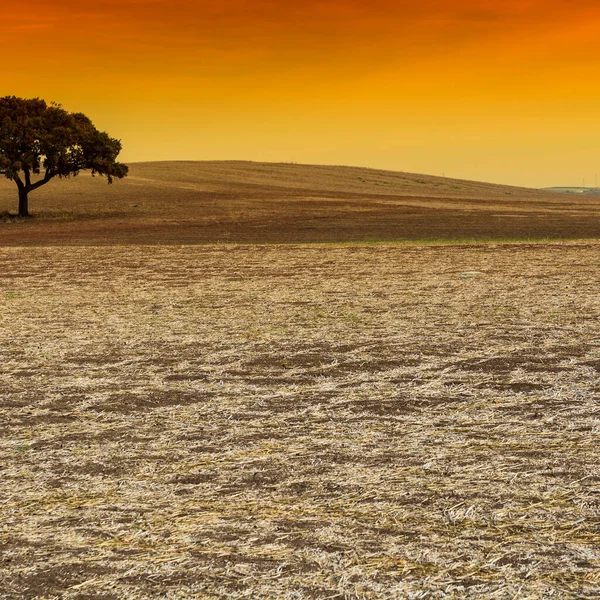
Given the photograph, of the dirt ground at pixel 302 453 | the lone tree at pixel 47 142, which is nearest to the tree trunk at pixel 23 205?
the lone tree at pixel 47 142

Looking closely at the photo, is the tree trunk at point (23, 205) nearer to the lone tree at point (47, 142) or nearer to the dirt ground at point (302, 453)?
the lone tree at point (47, 142)

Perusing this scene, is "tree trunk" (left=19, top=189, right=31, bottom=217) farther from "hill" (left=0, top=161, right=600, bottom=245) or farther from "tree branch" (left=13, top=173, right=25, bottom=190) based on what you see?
"hill" (left=0, top=161, right=600, bottom=245)

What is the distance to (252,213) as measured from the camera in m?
68.5

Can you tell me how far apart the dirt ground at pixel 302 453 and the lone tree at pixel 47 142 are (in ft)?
160

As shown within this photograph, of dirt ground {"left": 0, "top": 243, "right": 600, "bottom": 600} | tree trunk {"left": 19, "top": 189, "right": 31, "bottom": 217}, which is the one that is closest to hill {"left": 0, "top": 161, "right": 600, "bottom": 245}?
tree trunk {"left": 19, "top": 189, "right": 31, "bottom": 217}

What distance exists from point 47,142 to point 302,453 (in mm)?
60397

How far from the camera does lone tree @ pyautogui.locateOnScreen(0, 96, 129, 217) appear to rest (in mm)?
63688

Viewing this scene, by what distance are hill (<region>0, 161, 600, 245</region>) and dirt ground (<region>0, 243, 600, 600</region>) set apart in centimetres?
3105

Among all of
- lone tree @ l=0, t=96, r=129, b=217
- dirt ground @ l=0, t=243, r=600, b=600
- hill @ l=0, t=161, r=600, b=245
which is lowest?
dirt ground @ l=0, t=243, r=600, b=600

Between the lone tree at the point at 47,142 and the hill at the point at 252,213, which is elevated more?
the lone tree at the point at 47,142

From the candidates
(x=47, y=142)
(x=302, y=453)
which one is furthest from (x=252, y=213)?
(x=302, y=453)

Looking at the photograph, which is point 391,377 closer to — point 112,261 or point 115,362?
point 115,362

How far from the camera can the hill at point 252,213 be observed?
51.0 m

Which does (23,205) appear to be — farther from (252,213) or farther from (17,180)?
(252,213)
